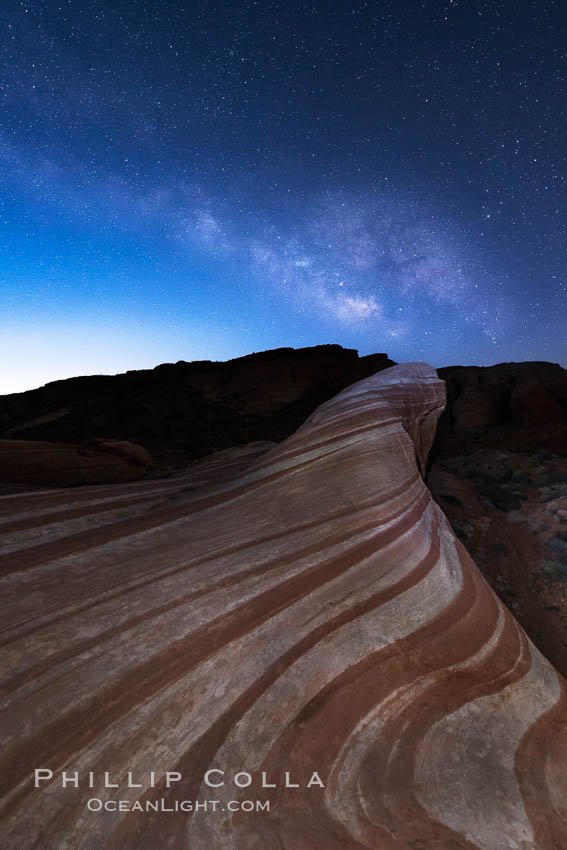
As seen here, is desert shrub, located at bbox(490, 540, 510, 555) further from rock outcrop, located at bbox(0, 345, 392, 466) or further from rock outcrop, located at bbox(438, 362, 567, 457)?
rock outcrop, located at bbox(0, 345, 392, 466)

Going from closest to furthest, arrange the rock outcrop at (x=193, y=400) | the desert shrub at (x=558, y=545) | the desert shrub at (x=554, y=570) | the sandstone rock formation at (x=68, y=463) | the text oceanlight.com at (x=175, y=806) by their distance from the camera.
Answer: the text oceanlight.com at (x=175, y=806)
the desert shrub at (x=554, y=570)
the desert shrub at (x=558, y=545)
the sandstone rock formation at (x=68, y=463)
the rock outcrop at (x=193, y=400)

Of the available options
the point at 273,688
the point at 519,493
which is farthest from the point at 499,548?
the point at 273,688

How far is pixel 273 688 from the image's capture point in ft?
6.47

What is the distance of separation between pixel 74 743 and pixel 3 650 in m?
0.67

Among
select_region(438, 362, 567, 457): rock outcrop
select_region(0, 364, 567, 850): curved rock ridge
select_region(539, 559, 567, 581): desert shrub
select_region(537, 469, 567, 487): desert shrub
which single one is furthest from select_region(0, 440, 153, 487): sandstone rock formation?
select_region(438, 362, 567, 457): rock outcrop

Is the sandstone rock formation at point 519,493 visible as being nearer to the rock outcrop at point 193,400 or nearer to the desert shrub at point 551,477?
the desert shrub at point 551,477

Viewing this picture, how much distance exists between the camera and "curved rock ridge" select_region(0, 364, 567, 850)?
4.76 ft

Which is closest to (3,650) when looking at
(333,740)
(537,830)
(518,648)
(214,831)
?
(214,831)

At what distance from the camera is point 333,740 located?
1823mm

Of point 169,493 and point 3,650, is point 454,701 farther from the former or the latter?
point 169,493

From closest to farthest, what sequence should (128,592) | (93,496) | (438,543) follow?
(128,592), (438,543), (93,496)

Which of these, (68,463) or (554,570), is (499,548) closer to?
(554,570)

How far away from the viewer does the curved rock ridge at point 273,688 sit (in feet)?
4.76

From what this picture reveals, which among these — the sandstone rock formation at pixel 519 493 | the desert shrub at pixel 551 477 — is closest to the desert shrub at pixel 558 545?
the sandstone rock formation at pixel 519 493
